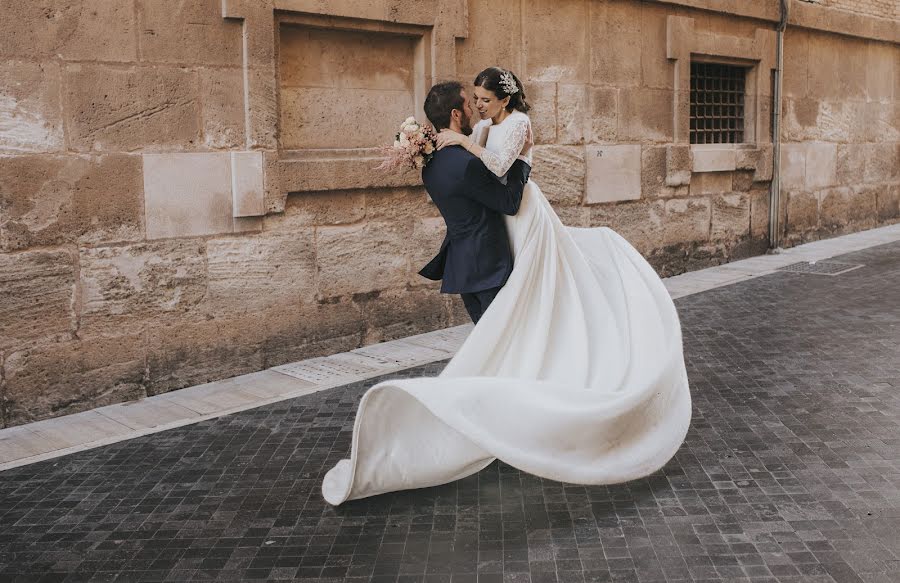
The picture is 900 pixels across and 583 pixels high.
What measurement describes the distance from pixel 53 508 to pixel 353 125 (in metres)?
4.26

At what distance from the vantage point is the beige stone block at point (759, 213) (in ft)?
40.3

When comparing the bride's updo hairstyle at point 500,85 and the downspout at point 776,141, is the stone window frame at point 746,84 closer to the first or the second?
the downspout at point 776,141

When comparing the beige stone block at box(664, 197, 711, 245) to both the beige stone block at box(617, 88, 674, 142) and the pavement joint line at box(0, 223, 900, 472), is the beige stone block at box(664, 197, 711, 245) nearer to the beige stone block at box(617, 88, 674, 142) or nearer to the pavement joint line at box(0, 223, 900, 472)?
the pavement joint line at box(0, 223, 900, 472)

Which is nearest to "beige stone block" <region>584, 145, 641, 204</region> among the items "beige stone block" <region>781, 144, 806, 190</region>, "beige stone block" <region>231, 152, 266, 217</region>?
"beige stone block" <region>781, 144, 806, 190</region>

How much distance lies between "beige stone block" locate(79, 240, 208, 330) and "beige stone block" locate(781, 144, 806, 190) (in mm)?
8633

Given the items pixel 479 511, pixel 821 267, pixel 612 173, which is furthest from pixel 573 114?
pixel 479 511

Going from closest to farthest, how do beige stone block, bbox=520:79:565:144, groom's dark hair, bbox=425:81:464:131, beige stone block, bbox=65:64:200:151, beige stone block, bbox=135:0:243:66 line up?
groom's dark hair, bbox=425:81:464:131 < beige stone block, bbox=65:64:200:151 < beige stone block, bbox=135:0:243:66 < beige stone block, bbox=520:79:565:144

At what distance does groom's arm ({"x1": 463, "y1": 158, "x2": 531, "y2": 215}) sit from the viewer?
483cm

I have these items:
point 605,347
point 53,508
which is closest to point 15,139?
point 53,508

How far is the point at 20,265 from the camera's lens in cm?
594

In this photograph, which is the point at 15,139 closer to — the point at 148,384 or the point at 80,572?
the point at 148,384

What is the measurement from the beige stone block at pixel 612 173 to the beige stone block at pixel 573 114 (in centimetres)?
21

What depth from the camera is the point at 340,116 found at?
7.78 metres

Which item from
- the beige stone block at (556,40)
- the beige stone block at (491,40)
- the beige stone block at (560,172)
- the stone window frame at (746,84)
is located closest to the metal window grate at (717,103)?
the stone window frame at (746,84)
